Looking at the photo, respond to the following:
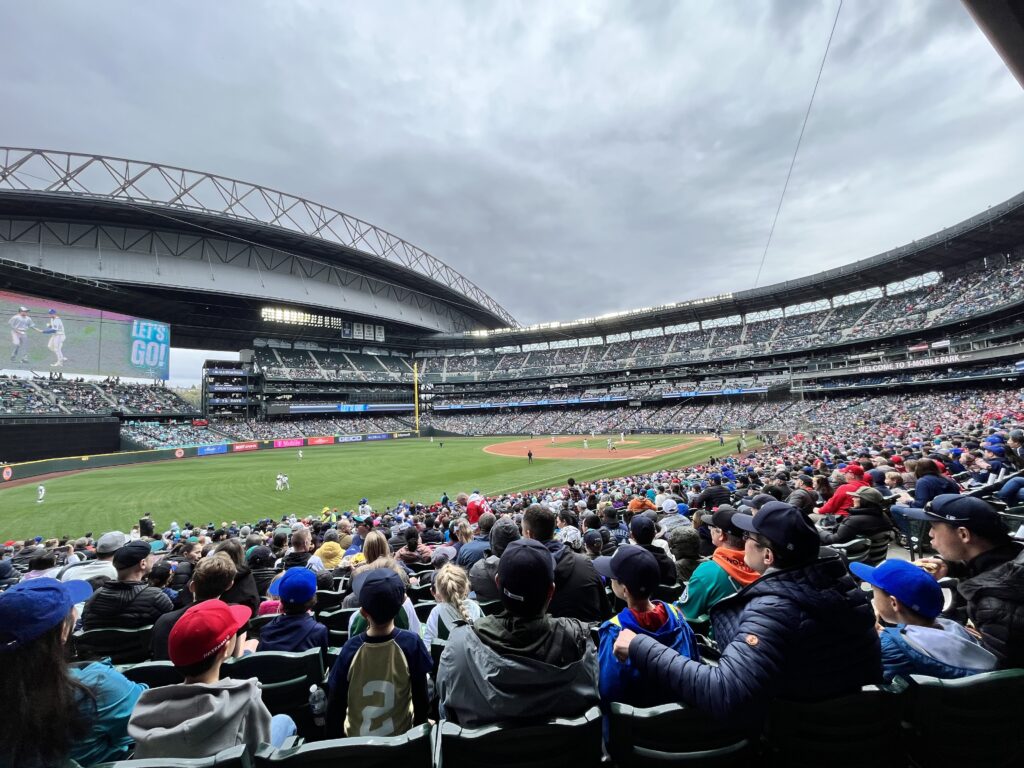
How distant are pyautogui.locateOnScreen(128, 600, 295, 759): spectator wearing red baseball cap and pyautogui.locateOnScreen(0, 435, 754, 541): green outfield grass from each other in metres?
20.9

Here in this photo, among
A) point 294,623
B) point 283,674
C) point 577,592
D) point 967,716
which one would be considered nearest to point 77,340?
point 294,623

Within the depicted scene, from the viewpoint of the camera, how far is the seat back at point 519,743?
7.20 feet

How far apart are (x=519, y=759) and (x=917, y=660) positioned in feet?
8.13

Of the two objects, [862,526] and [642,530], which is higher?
[642,530]

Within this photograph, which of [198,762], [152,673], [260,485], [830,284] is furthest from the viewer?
[830,284]

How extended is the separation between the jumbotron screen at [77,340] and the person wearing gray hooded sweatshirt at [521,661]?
6850 centimetres

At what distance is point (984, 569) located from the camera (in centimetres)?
329

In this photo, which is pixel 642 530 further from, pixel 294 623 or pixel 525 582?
pixel 294 623

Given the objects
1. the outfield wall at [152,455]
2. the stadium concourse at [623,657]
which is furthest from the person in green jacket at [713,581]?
the outfield wall at [152,455]

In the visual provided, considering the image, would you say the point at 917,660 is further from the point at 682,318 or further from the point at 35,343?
the point at 682,318

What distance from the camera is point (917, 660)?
8.75 ft

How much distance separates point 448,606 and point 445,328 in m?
102

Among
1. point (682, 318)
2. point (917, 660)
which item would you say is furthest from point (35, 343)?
point (682, 318)

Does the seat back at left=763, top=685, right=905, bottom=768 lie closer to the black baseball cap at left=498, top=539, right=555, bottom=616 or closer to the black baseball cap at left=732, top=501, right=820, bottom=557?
the black baseball cap at left=732, top=501, right=820, bottom=557
